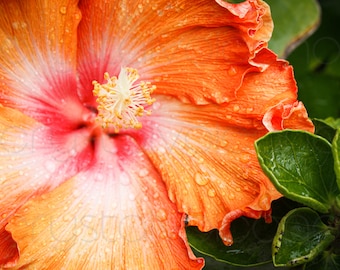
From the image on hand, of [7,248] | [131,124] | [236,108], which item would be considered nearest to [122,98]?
[131,124]

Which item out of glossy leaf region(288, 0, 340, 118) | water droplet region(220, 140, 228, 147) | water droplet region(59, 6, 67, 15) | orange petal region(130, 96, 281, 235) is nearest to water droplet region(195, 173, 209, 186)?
orange petal region(130, 96, 281, 235)

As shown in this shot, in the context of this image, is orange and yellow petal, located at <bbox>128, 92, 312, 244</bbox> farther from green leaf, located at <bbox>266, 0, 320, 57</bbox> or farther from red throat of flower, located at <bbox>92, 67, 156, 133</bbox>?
green leaf, located at <bbox>266, 0, 320, 57</bbox>

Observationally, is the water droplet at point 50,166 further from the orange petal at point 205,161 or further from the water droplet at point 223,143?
the water droplet at point 223,143

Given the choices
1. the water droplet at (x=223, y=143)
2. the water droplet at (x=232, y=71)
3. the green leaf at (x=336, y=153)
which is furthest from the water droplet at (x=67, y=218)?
the green leaf at (x=336, y=153)

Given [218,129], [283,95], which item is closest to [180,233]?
[218,129]

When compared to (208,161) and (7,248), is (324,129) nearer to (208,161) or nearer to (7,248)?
(208,161)
